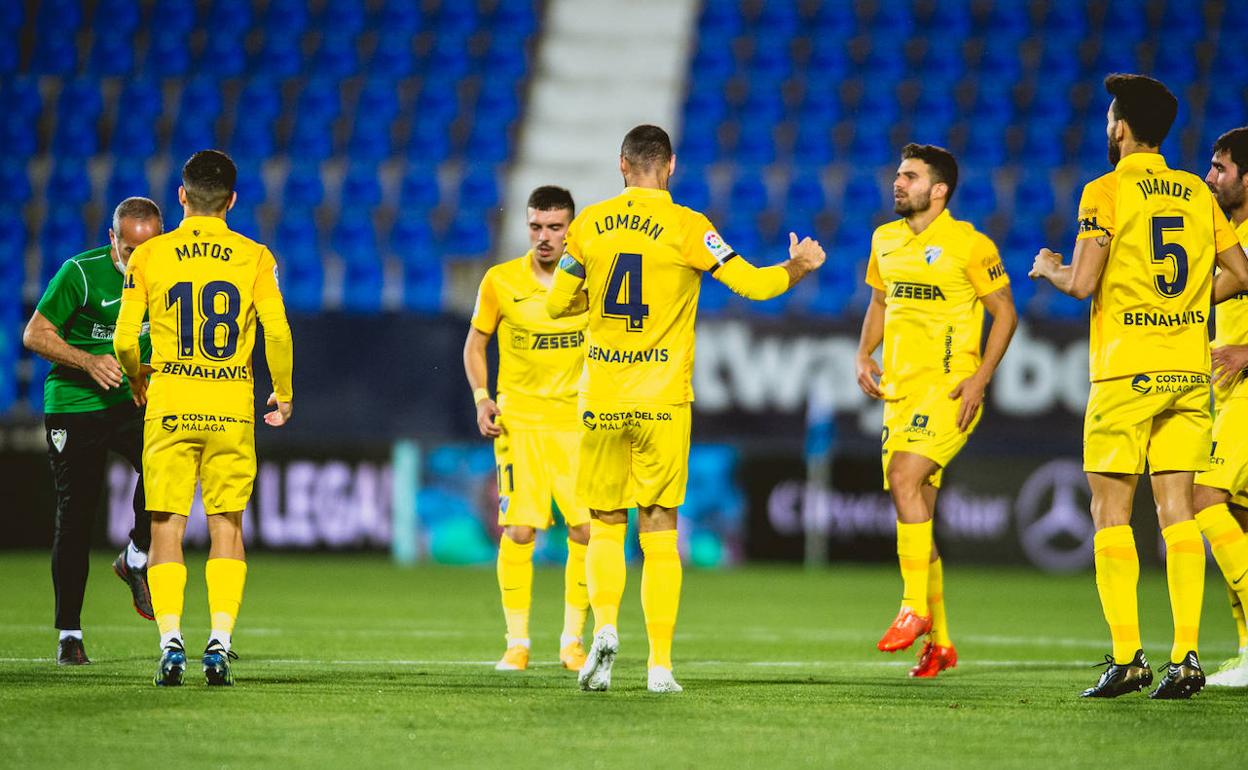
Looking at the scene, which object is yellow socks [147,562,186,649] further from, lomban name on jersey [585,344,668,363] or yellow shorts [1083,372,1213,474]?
yellow shorts [1083,372,1213,474]

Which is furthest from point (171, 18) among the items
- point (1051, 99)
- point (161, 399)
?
point (161, 399)

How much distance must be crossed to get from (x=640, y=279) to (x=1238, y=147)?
262cm

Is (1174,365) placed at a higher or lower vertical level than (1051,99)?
lower

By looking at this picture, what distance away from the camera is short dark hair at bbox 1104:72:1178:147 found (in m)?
6.36

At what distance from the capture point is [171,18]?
2156 centimetres

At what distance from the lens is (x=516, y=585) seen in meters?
7.80

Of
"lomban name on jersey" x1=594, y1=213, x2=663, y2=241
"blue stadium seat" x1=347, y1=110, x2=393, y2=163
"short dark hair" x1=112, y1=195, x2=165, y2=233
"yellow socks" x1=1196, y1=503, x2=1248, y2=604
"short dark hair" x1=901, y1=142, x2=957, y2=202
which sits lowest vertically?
"yellow socks" x1=1196, y1=503, x2=1248, y2=604

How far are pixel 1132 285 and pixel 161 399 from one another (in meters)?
3.77

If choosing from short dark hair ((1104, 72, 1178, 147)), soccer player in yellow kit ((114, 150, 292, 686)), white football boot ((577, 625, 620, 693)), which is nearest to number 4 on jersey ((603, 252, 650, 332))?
white football boot ((577, 625, 620, 693))

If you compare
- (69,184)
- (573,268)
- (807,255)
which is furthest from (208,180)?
(69,184)

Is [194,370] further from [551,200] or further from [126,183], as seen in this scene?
[126,183]

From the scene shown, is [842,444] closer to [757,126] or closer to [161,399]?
[757,126]

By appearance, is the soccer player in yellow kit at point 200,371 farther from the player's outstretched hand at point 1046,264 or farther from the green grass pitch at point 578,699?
the player's outstretched hand at point 1046,264

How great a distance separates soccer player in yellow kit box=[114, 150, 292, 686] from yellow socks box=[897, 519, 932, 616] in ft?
9.23
